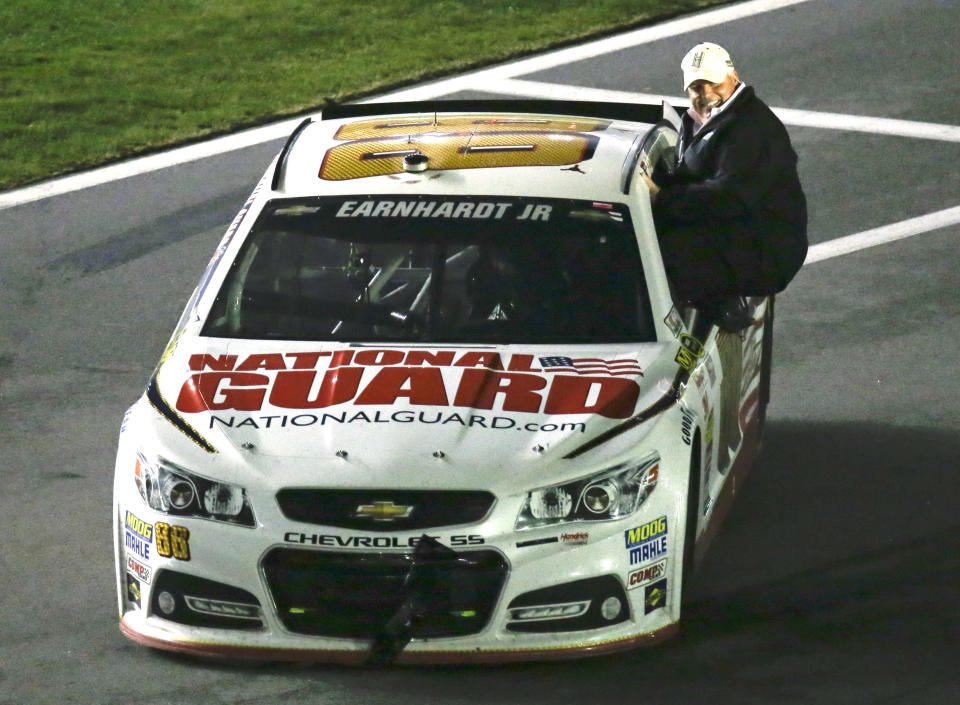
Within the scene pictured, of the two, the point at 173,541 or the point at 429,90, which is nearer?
the point at 173,541

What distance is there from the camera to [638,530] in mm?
6523

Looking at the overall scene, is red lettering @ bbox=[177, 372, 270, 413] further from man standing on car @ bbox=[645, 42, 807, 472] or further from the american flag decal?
man standing on car @ bbox=[645, 42, 807, 472]

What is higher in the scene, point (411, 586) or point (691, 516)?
point (411, 586)

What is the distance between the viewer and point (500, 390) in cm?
682

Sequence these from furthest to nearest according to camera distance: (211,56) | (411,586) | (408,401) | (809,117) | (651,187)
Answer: (211,56) < (809,117) < (651,187) < (408,401) < (411,586)

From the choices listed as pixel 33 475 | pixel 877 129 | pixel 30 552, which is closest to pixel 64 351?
pixel 33 475

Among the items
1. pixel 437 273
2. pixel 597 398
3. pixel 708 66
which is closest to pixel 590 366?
pixel 597 398

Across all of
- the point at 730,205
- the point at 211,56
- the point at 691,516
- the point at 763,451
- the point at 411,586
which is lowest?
the point at 211,56

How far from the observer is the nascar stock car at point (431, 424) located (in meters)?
6.39

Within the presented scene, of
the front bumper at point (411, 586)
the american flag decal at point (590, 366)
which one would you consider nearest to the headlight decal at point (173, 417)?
the front bumper at point (411, 586)

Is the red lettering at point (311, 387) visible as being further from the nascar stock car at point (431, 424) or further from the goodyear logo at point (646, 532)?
the goodyear logo at point (646, 532)

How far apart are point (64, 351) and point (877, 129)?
22.7 ft

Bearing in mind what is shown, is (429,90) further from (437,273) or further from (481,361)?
(481,361)

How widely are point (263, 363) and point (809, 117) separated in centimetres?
902
